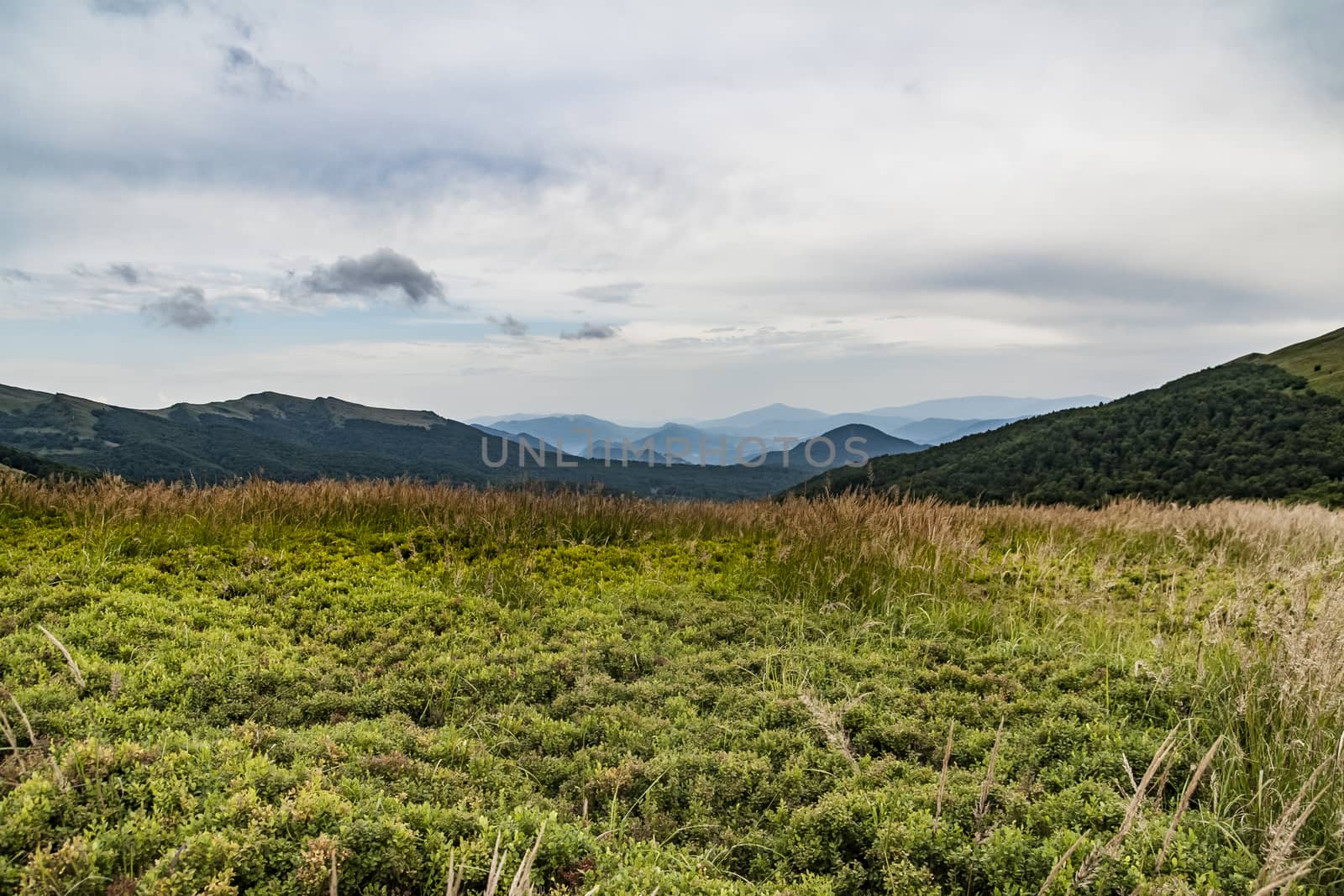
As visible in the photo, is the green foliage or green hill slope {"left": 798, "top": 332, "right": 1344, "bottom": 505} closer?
the green foliage

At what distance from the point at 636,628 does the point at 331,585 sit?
124 inches

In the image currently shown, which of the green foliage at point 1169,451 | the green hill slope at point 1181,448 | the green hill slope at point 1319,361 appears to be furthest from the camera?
the green hill slope at point 1319,361

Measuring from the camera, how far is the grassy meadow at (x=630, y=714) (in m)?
2.74

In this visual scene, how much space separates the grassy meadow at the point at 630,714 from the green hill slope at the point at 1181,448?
55.1 metres

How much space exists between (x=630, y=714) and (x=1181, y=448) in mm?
106561

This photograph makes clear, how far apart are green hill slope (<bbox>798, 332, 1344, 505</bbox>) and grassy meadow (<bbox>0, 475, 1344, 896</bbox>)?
Result: 55.1 meters

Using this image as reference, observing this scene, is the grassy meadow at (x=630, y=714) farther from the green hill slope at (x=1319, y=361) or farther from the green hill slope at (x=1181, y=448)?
the green hill slope at (x=1319, y=361)

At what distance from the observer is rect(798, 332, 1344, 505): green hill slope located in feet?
232

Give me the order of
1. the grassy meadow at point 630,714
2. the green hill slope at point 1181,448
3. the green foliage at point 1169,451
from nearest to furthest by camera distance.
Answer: the grassy meadow at point 630,714 → the green foliage at point 1169,451 → the green hill slope at point 1181,448

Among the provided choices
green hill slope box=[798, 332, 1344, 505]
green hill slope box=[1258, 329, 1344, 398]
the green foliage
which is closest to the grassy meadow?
the green foliage

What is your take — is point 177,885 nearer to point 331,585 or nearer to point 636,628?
point 636,628

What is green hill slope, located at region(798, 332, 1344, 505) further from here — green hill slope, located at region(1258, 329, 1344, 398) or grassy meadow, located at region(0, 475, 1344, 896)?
grassy meadow, located at region(0, 475, 1344, 896)

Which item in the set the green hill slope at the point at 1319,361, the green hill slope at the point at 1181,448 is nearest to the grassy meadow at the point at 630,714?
the green hill slope at the point at 1181,448

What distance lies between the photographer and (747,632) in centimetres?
628
